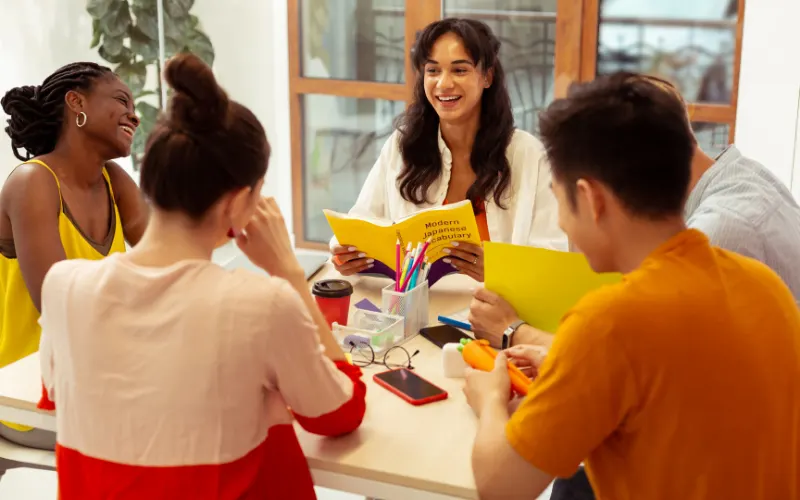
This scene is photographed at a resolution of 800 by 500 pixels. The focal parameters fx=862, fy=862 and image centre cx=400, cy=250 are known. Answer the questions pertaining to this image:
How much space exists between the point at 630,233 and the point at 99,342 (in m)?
0.72

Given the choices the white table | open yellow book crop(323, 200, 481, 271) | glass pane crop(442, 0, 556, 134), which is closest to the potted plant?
glass pane crop(442, 0, 556, 134)

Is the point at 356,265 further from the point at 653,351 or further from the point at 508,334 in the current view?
the point at 653,351

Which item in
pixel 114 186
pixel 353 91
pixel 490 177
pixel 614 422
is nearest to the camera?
pixel 614 422

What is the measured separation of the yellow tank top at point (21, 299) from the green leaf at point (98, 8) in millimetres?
1873

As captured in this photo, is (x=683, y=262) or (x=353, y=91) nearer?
(x=683, y=262)

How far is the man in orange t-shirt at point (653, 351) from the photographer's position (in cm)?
105

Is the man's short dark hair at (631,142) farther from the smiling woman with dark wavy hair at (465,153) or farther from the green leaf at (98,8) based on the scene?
the green leaf at (98,8)

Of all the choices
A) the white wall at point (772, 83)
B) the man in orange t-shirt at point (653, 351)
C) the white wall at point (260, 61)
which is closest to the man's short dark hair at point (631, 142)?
the man in orange t-shirt at point (653, 351)

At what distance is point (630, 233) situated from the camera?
1.14 metres

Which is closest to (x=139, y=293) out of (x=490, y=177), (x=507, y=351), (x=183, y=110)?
(x=183, y=110)

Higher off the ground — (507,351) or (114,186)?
(114,186)

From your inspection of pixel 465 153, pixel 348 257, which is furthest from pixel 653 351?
pixel 465 153

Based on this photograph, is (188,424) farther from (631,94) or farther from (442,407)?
(631,94)

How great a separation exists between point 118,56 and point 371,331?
2.42 meters
